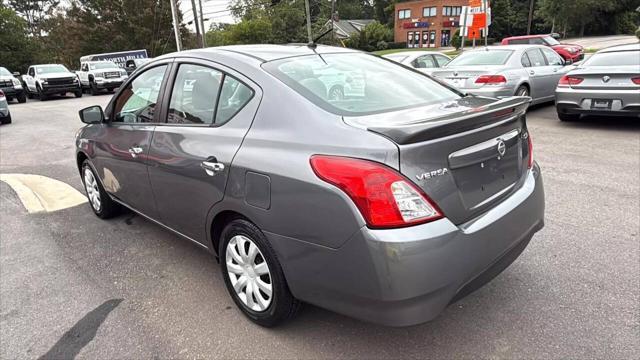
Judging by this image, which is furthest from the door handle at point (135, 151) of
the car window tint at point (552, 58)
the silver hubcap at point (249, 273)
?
the car window tint at point (552, 58)

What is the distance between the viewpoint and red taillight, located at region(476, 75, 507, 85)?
28.3ft

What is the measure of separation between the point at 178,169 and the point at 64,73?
23.3 metres

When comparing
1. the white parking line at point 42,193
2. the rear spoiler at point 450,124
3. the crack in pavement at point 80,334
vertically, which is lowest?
the white parking line at point 42,193

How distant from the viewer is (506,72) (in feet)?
28.6

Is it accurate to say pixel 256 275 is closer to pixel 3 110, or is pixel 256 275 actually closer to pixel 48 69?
pixel 3 110

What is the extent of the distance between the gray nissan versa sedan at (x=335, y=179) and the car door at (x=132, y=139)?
39 mm

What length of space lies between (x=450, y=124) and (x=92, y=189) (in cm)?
397

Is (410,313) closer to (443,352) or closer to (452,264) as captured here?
(452,264)

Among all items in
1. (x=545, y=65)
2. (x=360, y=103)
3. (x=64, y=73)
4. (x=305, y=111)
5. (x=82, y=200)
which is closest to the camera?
(x=305, y=111)

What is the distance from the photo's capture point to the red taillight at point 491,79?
8.62 metres

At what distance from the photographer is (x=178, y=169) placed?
3010 mm

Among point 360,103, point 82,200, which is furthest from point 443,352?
point 82,200

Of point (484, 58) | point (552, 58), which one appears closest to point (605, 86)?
point (484, 58)

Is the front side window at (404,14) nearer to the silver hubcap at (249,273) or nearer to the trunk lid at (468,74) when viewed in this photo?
the trunk lid at (468,74)
